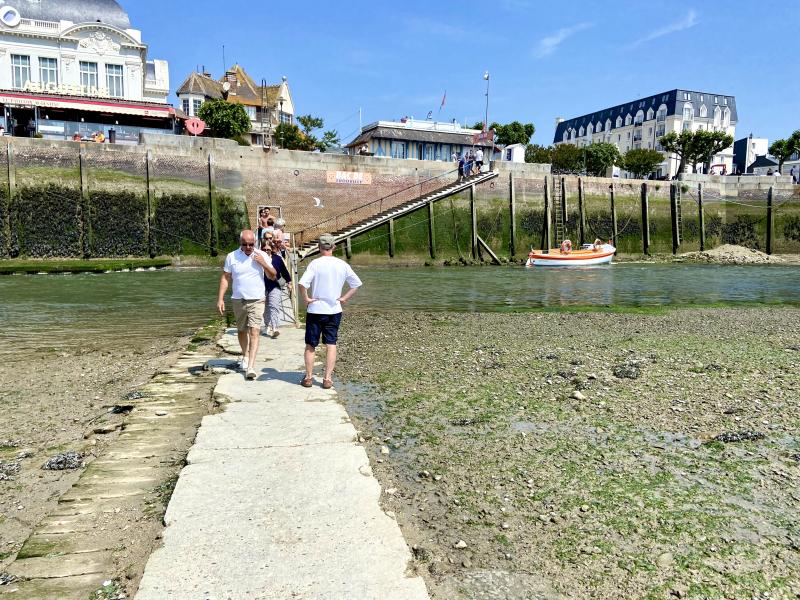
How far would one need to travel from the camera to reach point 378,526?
410 cm

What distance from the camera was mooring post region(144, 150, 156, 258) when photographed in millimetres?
33094

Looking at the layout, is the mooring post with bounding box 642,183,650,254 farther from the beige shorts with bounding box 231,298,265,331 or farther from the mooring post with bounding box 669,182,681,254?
the beige shorts with bounding box 231,298,265,331

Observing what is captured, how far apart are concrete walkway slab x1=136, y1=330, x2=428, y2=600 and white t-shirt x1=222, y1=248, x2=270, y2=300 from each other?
2.10m

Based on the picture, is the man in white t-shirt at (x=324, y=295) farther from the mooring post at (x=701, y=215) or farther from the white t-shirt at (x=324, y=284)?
the mooring post at (x=701, y=215)

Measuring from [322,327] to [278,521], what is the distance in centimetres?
373

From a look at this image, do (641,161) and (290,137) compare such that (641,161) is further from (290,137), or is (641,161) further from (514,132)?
(290,137)

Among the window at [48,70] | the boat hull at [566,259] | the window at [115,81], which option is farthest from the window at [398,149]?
the window at [48,70]

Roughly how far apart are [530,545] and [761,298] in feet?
73.8

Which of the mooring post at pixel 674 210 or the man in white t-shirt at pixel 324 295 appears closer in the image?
the man in white t-shirt at pixel 324 295

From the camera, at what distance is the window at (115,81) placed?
44219 mm

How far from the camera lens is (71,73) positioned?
43.0m

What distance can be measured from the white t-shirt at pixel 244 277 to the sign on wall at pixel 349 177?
101ft

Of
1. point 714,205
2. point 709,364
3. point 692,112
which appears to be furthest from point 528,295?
point 692,112

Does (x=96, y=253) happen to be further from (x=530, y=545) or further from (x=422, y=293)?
(x=530, y=545)
